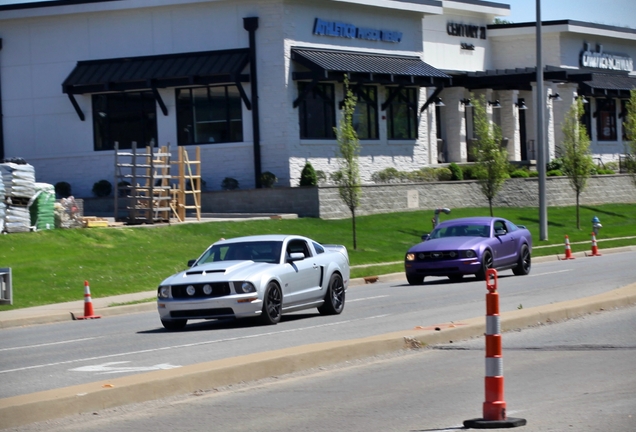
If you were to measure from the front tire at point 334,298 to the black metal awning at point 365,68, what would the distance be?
23.4 meters

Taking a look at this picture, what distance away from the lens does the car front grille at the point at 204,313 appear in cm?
1645

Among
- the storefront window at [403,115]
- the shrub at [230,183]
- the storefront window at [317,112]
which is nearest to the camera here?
the shrub at [230,183]

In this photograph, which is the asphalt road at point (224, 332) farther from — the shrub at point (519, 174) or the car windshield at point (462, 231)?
the shrub at point (519, 174)

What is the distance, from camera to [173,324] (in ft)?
56.3

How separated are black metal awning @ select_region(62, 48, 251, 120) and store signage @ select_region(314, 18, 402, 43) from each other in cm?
364

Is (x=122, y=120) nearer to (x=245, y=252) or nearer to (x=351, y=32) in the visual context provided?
(x=351, y=32)

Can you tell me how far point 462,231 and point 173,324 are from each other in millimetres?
10802

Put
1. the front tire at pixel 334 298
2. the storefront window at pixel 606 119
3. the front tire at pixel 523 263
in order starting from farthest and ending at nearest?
1. the storefront window at pixel 606 119
2. the front tire at pixel 523 263
3. the front tire at pixel 334 298

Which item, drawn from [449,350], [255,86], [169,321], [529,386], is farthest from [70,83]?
[529,386]

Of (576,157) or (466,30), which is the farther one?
(466,30)

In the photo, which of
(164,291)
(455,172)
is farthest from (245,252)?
(455,172)

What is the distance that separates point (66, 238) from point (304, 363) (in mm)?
20209

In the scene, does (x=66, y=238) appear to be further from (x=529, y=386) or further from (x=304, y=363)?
(x=529, y=386)

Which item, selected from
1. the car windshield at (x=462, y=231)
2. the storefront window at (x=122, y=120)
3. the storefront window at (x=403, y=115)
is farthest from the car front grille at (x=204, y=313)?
the storefront window at (x=403, y=115)
